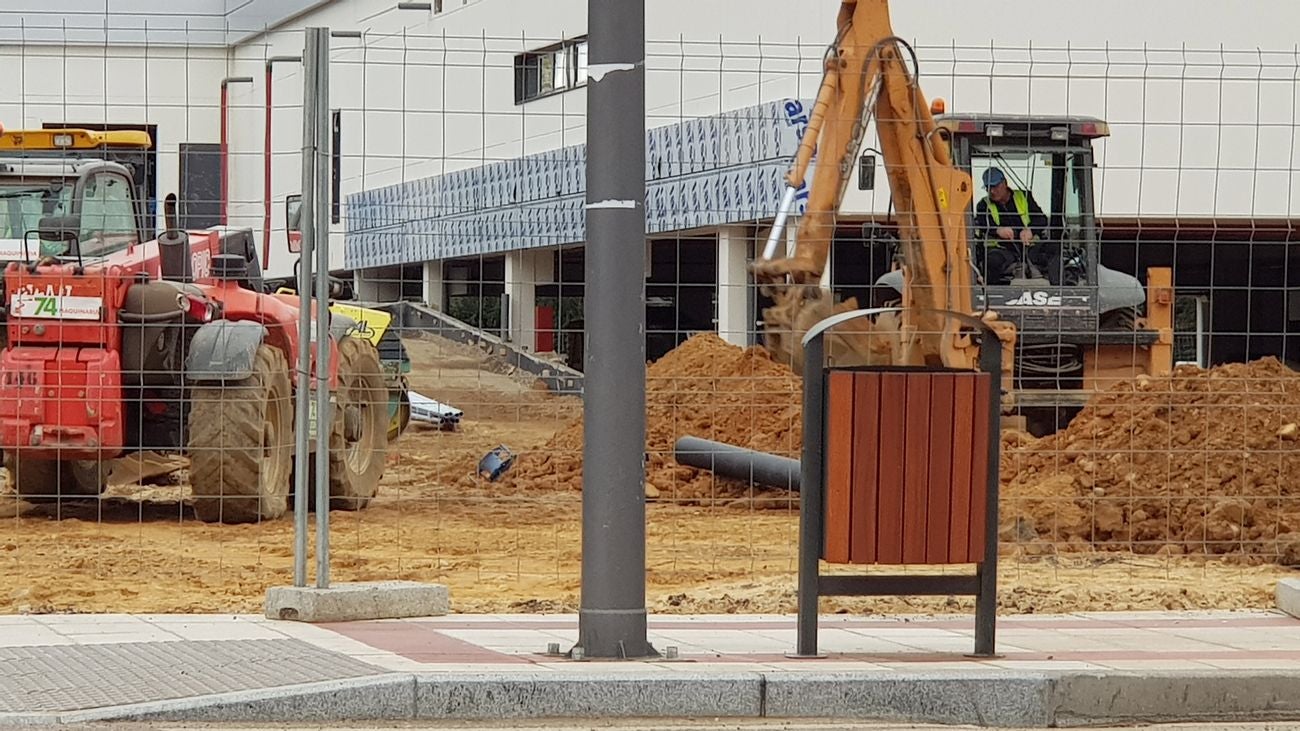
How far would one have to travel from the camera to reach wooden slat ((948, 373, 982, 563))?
839 centimetres

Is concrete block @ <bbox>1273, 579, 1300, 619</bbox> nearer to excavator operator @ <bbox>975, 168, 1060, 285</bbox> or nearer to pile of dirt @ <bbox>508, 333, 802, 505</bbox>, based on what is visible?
pile of dirt @ <bbox>508, 333, 802, 505</bbox>

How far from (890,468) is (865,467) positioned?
0.10m

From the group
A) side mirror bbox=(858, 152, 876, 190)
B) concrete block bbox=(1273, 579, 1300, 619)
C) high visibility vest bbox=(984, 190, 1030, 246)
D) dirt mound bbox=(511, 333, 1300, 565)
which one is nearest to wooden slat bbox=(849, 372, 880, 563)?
concrete block bbox=(1273, 579, 1300, 619)

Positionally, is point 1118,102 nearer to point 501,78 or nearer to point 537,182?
point 501,78

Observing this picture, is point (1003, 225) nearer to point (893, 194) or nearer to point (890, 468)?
point (893, 194)

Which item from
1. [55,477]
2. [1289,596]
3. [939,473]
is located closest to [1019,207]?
[55,477]

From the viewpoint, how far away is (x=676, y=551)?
45.1 feet

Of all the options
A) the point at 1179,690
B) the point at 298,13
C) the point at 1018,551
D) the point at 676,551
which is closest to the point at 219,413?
the point at 676,551

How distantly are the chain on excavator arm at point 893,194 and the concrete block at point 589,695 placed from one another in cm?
662

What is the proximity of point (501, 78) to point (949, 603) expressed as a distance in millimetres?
27010

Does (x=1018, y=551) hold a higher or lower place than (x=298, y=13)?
lower

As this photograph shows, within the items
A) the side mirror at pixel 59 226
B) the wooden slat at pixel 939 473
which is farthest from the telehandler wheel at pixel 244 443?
the wooden slat at pixel 939 473

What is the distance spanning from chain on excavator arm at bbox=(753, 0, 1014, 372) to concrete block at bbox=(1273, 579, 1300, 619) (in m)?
4.04

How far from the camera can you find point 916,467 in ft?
27.3
